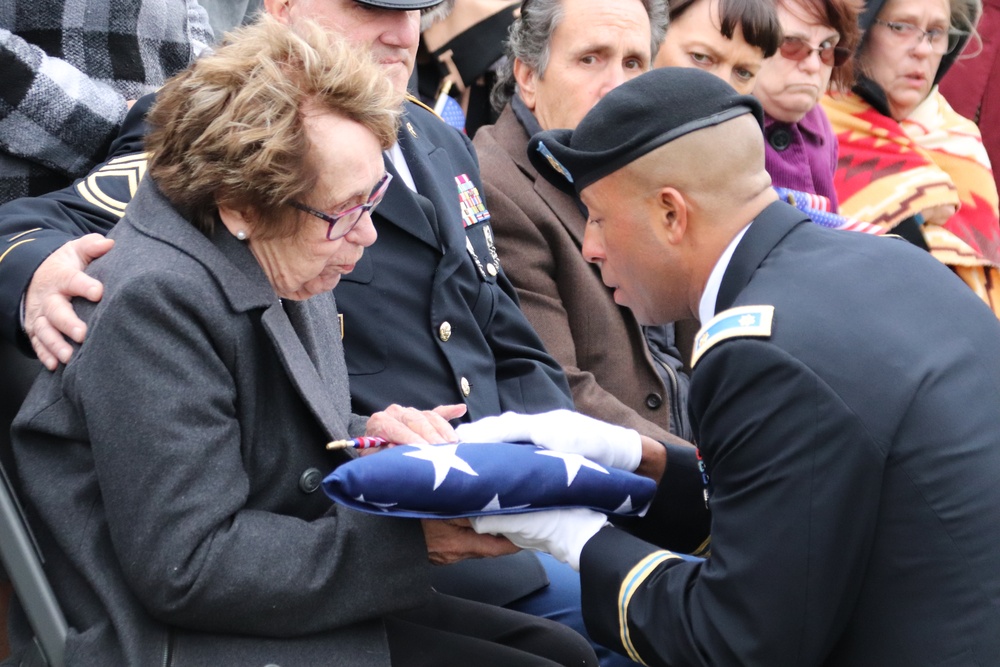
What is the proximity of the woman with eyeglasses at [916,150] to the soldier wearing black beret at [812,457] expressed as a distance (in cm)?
281

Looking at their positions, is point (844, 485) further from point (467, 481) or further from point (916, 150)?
point (916, 150)

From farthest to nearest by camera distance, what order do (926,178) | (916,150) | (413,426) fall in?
(916,150) → (926,178) → (413,426)

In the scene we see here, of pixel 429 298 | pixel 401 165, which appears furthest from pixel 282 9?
pixel 429 298

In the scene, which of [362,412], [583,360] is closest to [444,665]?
[362,412]

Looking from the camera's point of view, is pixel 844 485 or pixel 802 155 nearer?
pixel 844 485

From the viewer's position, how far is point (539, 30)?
400 centimetres

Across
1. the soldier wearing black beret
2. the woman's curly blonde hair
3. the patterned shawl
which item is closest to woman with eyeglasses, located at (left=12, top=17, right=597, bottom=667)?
the woman's curly blonde hair

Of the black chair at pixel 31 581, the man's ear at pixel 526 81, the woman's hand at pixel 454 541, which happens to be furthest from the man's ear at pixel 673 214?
the man's ear at pixel 526 81

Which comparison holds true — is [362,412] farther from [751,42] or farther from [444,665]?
[751,42]

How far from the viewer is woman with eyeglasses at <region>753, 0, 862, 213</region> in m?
4.59

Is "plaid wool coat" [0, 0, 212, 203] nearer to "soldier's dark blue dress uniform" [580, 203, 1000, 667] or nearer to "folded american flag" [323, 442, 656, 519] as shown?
"folded american flag" [323, 442, 656, 519]

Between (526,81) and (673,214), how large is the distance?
175cm

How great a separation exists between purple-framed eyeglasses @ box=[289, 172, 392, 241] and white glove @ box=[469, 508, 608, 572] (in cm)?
60

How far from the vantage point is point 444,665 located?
241 cm
